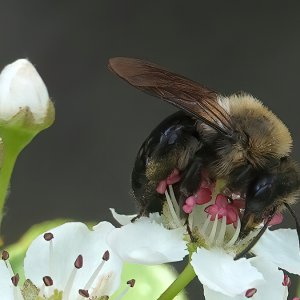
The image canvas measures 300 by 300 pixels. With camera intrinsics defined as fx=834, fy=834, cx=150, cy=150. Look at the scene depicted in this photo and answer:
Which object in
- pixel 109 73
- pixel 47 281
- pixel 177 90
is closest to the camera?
pixel 177 90

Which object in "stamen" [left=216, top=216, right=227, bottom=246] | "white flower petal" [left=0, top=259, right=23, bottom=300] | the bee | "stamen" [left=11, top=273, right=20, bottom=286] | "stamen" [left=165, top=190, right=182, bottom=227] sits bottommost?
"white flower petal" [left=0, top=259, right=23, bottom=300]

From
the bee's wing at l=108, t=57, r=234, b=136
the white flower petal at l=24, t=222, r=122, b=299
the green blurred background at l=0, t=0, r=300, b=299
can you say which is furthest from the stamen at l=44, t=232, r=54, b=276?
the green blurred background at l=0, t=0, r=300, b=299

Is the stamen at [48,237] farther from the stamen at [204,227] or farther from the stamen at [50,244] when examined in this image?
the stamen at [204,227]

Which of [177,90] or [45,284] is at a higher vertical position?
[177,90]

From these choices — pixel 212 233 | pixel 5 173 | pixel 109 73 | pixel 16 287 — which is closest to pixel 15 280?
pixel 16 287

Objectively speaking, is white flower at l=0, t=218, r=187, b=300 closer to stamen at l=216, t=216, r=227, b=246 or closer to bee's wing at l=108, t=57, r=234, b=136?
stamen at l=216, t=216, r=227, b=246

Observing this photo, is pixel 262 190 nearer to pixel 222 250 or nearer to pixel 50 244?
pixel 222 250

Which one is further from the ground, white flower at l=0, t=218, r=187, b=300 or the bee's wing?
the bee's wing

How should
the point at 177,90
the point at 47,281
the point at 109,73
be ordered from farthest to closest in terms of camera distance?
the point at 109,73, the point at 47,281, the point at 177,90
